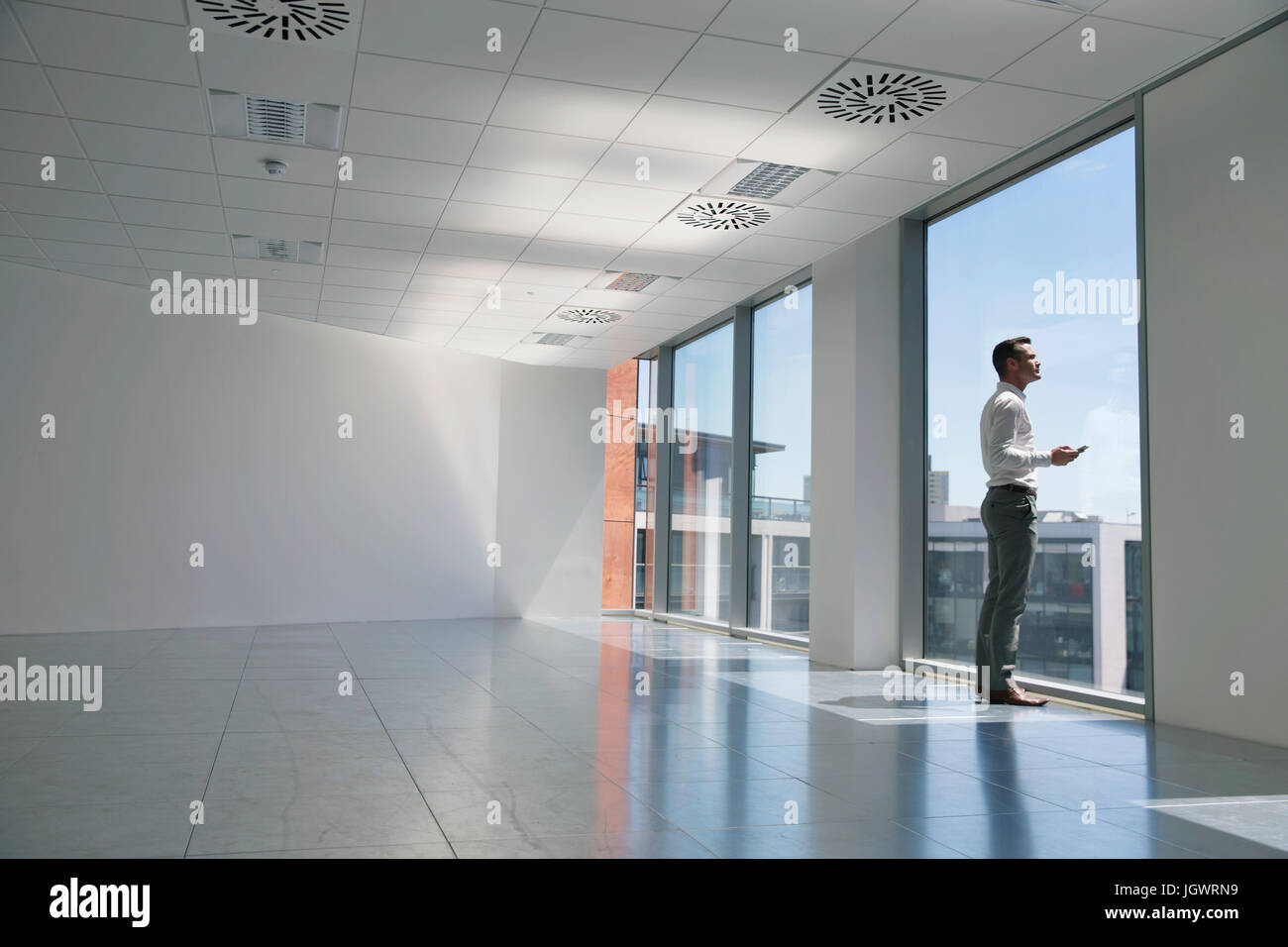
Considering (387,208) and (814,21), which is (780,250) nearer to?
(387,208)

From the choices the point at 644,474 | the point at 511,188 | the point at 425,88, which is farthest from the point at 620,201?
the point at 644,474

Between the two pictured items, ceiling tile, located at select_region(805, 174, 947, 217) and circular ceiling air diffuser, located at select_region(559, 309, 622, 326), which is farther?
circular ceiling air diffuser, located at select_region(559, 309, 622, 326)

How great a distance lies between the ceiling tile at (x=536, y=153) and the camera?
17.0ft

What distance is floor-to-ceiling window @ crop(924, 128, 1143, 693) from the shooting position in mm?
5012

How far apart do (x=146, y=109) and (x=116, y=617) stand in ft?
15.2

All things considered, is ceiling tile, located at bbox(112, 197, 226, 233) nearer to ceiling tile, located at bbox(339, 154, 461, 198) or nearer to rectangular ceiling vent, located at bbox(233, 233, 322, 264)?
rectangular ceiling vent, located at bbox(233, 233, 322, 264)

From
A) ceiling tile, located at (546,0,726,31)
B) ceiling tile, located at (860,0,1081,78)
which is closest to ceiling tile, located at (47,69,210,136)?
ceiling tile, located at (546,0,726,31)

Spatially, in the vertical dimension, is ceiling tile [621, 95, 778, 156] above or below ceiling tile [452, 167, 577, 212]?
above

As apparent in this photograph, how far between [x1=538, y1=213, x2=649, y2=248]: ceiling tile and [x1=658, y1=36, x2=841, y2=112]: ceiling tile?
1.77 m

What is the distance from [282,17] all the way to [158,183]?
89.0 inches

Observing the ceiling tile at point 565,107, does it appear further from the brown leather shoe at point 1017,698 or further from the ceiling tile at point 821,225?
the brown leather shoe at point 1017,698
